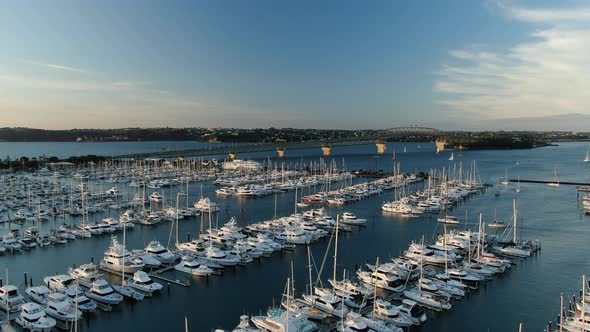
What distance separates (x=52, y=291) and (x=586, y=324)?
16.7 m

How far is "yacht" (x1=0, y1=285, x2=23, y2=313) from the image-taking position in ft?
45.2

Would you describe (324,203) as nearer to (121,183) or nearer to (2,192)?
(121,183)

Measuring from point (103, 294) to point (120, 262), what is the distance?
317 cm

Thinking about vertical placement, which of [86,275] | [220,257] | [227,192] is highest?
[227,192]

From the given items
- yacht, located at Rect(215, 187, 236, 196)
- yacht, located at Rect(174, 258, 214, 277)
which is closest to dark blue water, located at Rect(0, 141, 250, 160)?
yacht, located at Rect(215, 187, 236, 196)

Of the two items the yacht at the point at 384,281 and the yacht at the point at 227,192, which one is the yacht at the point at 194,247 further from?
the yacht at the point at 227,192

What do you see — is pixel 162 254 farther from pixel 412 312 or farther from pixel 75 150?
pixel 75 150

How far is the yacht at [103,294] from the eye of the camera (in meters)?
14.8

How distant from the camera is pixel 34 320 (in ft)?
42.0

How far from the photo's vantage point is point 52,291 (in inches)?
603

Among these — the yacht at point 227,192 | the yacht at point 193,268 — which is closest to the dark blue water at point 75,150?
the yacht at point 227,192

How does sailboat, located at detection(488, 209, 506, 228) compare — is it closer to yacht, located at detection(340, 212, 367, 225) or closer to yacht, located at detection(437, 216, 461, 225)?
yacht, located at detection(437, 216, 461, 225)

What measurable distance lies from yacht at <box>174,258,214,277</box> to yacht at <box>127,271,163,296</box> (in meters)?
1.81

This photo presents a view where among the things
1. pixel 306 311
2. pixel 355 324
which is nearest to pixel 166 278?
pixel 306 311
